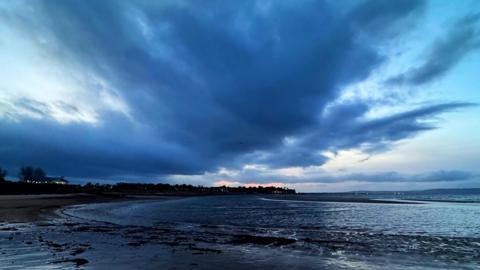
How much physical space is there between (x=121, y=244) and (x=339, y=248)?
11.6 m

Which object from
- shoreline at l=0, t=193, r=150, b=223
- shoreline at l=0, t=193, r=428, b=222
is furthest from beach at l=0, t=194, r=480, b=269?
shoreline at l=0, t=193, r=428, b=222

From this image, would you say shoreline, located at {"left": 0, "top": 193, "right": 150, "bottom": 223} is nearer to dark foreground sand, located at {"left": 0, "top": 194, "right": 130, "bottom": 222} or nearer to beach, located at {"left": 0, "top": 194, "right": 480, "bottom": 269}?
dark foreground sand, located at {"left": 0, "top": 194, "right": 130, "bottom": 222}

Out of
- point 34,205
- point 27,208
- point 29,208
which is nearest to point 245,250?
point 29,208

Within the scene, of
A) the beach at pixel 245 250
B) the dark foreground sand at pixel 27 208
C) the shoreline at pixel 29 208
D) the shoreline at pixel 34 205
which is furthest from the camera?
the shoreline at pixel 34 205

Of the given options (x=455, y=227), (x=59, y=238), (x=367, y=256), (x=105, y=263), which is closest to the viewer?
Answer: (x=105, y=263)

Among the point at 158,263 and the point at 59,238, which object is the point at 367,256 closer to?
the point at 158,263

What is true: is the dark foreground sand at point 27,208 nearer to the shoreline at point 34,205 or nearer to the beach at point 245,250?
the shoreline at point 34,205

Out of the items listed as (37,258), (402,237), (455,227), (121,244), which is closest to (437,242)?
(402,237)

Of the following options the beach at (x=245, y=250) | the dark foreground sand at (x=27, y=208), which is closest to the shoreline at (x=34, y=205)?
the dark foreground sand at (x=27, y=208)

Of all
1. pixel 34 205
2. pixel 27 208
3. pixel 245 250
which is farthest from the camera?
pixel 34 205

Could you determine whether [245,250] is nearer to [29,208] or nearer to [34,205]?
[29,208]

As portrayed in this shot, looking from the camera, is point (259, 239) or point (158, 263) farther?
point (259, 239)

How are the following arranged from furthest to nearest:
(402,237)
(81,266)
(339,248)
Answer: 1. (402,237)
2. (339,248)
3. (81,266)

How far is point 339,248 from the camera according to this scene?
19.1m
